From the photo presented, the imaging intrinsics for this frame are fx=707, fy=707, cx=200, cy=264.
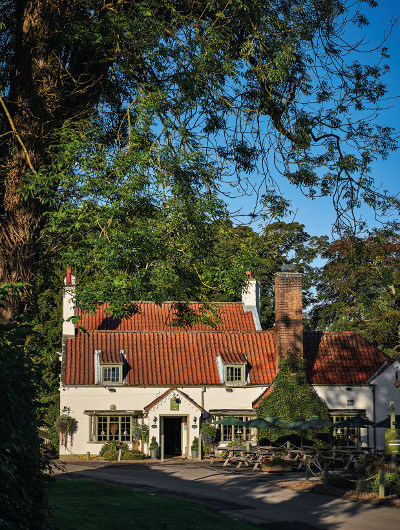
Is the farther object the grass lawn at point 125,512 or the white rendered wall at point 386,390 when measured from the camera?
the white rendered wall at point 386,390

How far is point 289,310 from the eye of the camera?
3822cm

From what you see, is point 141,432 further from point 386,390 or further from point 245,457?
point 386,390

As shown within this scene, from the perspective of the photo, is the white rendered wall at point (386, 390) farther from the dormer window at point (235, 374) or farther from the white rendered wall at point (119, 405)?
the white rendered wall at point (119, 405)

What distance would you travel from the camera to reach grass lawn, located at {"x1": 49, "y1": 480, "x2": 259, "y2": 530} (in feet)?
50.0

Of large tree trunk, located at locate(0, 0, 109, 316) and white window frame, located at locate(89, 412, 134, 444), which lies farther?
white window frame, located at locate(89, 412, 134, 444)

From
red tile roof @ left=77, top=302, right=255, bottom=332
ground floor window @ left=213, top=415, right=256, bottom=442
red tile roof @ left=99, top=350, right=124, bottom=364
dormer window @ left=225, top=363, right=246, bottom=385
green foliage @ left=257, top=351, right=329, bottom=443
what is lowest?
ground floor window @ left=213, top=415, right=256, bottom=442

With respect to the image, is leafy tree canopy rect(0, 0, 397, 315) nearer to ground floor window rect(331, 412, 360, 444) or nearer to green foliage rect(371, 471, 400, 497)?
green foliage rect(371, 471, 400, 497)

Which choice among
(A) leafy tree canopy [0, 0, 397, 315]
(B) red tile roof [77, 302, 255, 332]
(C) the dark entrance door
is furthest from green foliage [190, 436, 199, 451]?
(A) leafy tree canopy [0, 0, 397, 315]

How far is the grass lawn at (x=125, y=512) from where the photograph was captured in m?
15.2

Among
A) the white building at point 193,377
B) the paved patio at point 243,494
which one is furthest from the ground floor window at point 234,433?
the paved patio at point 243,494

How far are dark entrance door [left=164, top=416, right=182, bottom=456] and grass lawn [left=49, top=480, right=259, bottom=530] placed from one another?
681 inches

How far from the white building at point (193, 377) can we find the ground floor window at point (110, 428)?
0.05m

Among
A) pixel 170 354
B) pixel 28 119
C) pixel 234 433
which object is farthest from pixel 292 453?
pixel 28 119

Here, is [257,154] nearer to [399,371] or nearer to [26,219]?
[26,219]
